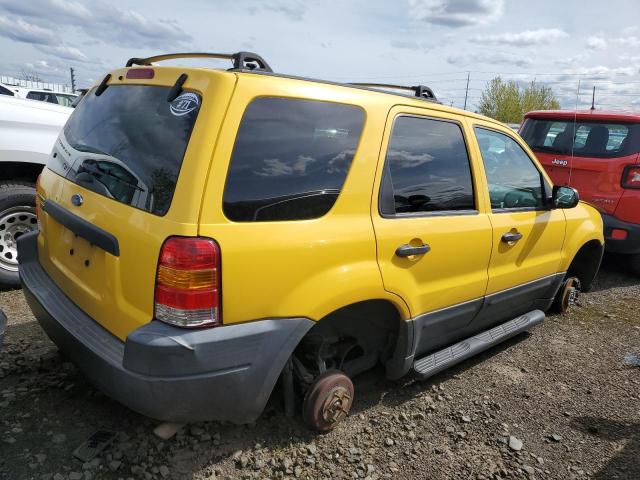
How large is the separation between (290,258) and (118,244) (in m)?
0.74

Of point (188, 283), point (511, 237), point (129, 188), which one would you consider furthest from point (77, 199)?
point (511, 237)

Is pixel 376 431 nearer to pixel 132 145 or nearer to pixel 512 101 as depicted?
pixel 132 145

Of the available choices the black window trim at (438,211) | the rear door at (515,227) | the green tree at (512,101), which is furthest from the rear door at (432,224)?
the green tree at (512,101)

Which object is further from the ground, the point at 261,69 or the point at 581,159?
the point at 261,69

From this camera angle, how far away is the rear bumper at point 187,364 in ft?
6.39

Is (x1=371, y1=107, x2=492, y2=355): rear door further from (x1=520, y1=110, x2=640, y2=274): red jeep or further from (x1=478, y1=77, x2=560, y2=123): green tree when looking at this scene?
(x1=478, y1=77, x2=560, y2=123): green tree

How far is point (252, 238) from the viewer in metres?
2.03

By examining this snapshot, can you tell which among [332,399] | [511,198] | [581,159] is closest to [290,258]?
[332,399]

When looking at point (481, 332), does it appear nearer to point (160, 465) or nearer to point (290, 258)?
point (290, 258)

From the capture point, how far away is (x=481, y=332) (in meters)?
3.59

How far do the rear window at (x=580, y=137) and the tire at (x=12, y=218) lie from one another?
531 centimetres

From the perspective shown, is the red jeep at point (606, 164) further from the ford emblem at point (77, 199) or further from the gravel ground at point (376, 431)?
the ford emblem at point (77, 199)

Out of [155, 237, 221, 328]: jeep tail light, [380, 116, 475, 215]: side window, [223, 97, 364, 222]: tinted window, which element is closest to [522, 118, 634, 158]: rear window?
[380, 116, 475, 215]: side window

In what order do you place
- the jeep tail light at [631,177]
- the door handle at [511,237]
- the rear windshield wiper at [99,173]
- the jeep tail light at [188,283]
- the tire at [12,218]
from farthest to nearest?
the jeep tail light at [631,177], the tire at [12,218], the door handle at [511,237], the rear windshield wiper at [99,173], the jeep tail light at [188,283]
